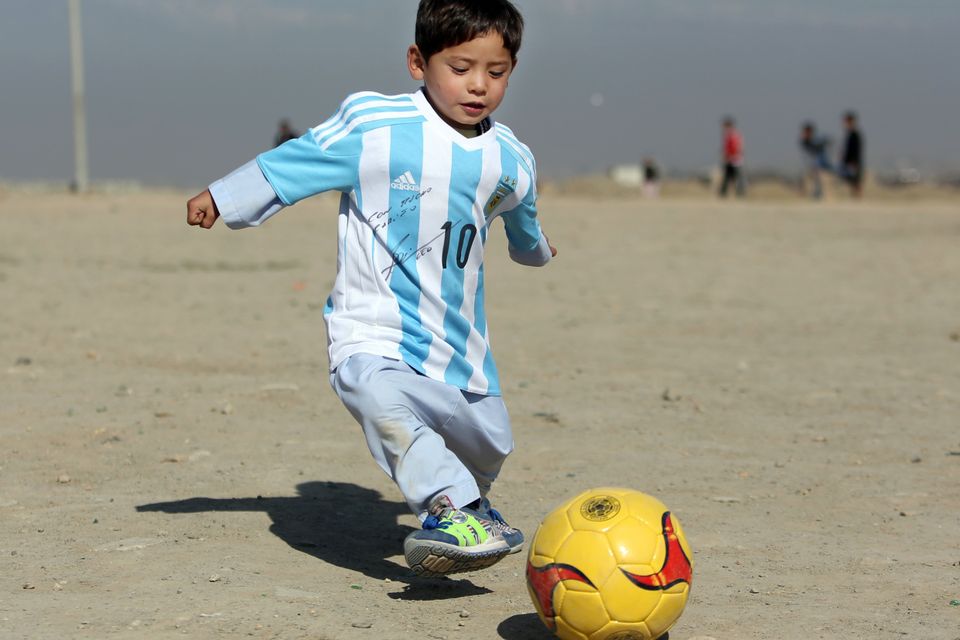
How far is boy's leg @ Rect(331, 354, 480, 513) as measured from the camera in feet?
12.9

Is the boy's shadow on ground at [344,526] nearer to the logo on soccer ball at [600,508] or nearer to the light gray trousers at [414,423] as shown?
the light gray trousers at [414,423]

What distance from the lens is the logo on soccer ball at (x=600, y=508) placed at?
362 centimetres

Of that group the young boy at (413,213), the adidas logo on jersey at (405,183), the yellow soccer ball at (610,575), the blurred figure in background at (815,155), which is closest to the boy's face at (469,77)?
the young boy at (413,213)

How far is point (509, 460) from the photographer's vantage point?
5934 millimetres

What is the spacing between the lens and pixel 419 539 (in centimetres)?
378

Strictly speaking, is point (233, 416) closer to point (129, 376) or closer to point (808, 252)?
point (129, 376)

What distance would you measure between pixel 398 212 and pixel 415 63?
50 cm

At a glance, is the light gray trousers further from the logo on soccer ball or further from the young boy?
the logo on soccer ball

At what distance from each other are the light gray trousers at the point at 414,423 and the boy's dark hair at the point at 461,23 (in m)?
1.00

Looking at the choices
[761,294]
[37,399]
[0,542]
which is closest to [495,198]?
[0,542]

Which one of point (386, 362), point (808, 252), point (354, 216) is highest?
point (354, 216)

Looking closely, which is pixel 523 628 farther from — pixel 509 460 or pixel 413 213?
pixel 509 460

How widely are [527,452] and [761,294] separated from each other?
6706mm

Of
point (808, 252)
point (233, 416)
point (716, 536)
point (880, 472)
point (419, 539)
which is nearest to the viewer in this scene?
point (419, 539)
